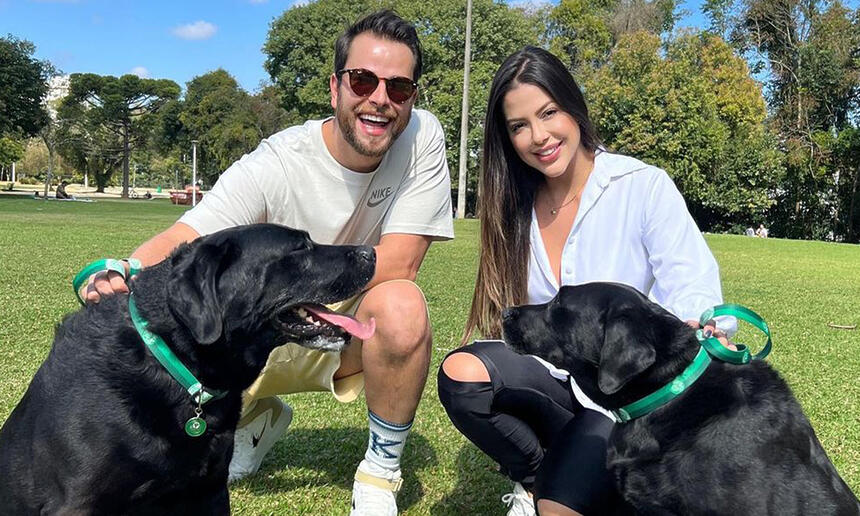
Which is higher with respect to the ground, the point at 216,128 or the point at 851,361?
the point at 216,128

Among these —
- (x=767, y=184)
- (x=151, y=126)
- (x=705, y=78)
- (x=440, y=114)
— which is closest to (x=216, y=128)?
(x=151, y=126)

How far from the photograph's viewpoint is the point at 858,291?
12.6m

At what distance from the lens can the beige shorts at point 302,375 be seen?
361 cm

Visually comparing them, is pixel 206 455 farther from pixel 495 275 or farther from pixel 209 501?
pixel 495 275

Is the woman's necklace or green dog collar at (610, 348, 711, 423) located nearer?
green dog collar at (610, 348, 711, 423)

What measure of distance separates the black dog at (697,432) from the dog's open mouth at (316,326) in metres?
1.01

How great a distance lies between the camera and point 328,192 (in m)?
3.79

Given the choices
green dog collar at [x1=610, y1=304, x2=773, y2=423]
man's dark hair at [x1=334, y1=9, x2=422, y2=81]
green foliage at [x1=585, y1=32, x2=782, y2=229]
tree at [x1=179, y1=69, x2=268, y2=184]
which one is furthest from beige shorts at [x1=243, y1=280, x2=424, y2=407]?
tree at [x1=179, y1=69, x2=268, y2=184]

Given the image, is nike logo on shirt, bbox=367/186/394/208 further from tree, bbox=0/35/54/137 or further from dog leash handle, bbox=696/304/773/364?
tree, bbox=0/35/54/137

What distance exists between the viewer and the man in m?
3.41

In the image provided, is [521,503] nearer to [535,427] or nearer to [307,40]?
[535,427]

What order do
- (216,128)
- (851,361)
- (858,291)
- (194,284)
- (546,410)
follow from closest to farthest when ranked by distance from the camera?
(194,284) → (546,410) → (851,361) → (858,291) → (216,128)

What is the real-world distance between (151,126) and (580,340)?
73526 mm

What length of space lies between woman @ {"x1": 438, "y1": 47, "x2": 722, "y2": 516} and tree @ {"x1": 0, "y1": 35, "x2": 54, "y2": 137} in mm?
52601
